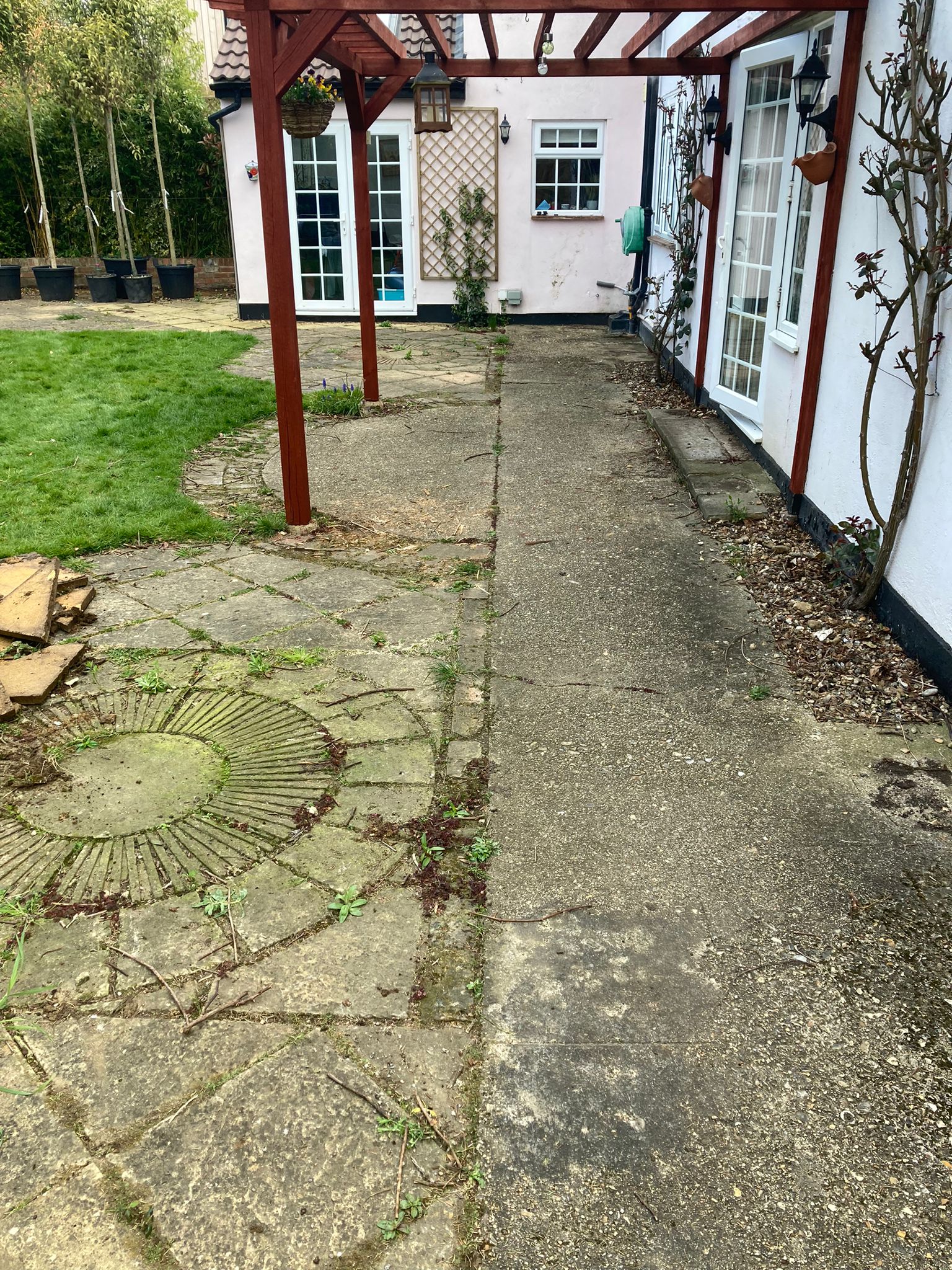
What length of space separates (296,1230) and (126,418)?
6822 mm

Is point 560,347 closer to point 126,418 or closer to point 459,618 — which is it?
point 126,418

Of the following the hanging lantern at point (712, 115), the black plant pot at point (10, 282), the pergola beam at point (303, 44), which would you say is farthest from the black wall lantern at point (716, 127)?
the black plant pot at point (10, 282)

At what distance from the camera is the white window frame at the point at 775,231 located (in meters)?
5.89

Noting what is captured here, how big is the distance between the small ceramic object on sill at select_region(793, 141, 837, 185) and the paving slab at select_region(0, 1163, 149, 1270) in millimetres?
5059

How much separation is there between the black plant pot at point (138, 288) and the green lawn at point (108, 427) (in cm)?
349

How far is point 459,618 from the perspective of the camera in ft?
14.7

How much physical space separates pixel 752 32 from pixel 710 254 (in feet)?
5.72

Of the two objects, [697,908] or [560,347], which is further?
[560,347]

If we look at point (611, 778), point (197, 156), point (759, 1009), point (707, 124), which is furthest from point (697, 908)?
point (197, 156)

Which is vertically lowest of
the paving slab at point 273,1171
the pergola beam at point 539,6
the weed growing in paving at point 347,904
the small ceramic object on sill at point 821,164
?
the paving slab at point 273,1171

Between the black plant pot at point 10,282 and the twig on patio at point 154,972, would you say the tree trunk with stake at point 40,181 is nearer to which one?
the black plant pot at point 10,282

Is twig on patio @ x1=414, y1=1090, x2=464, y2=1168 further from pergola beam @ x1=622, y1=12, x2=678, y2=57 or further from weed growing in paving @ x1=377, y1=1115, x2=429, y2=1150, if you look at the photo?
pergola beam @ x1=622, y1=12, x2=678, y2=57

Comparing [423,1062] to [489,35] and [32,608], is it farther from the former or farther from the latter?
[489,35]

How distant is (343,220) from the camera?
1295cm
